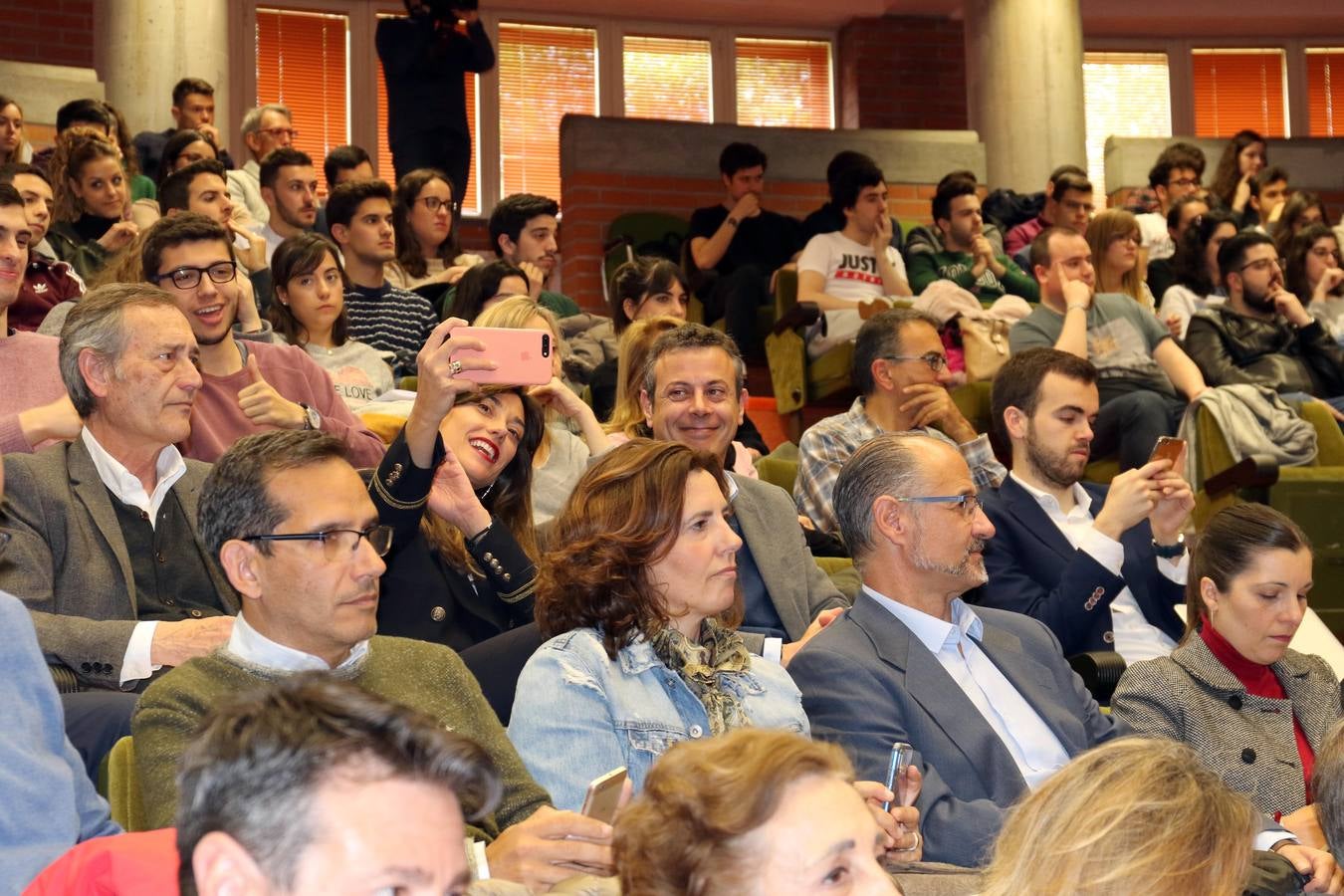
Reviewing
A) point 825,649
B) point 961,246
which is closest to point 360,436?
point 825,649

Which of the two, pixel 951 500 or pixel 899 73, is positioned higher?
pixel 899 73

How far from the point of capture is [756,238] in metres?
7.18

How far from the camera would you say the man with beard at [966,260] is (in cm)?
688

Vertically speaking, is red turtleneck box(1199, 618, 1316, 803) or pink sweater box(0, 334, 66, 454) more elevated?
pink sweater box(0, 334, 66, 454)

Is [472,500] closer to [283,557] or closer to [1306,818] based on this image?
[283,557]

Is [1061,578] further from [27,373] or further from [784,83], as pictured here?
[784,83]

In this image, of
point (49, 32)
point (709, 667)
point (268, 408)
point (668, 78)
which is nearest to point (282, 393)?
point (268, 408)

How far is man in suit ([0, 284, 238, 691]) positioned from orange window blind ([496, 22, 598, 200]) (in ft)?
24.4

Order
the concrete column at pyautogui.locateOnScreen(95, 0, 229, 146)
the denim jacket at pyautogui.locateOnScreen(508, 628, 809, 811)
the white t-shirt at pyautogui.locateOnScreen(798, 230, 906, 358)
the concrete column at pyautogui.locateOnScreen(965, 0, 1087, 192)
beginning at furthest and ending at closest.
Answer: the concrete column at pyautogui.locateOnScreen(965, 0, 1087, 192), the concrete column at pyautogui.locateOnScreen(95, 0, 229, 146), the white t-shirt at pyautogui.locateOnScreen(798, 230, 906, 358), the denim jacket at pyautogui.locateOnScreen(508, 628, 809, 811)

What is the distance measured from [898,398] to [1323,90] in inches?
320

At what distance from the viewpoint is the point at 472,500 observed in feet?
10.1

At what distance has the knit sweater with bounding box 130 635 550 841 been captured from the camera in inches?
80.5

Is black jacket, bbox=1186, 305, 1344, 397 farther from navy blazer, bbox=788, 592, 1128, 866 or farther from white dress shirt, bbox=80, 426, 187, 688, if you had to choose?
white dress shirt, bbox=80, 426, 187, 688

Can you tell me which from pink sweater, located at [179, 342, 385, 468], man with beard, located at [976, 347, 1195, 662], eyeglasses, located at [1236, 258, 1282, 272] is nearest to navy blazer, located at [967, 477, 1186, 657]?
man with beard, located at [976, 347, 1195, 662]
